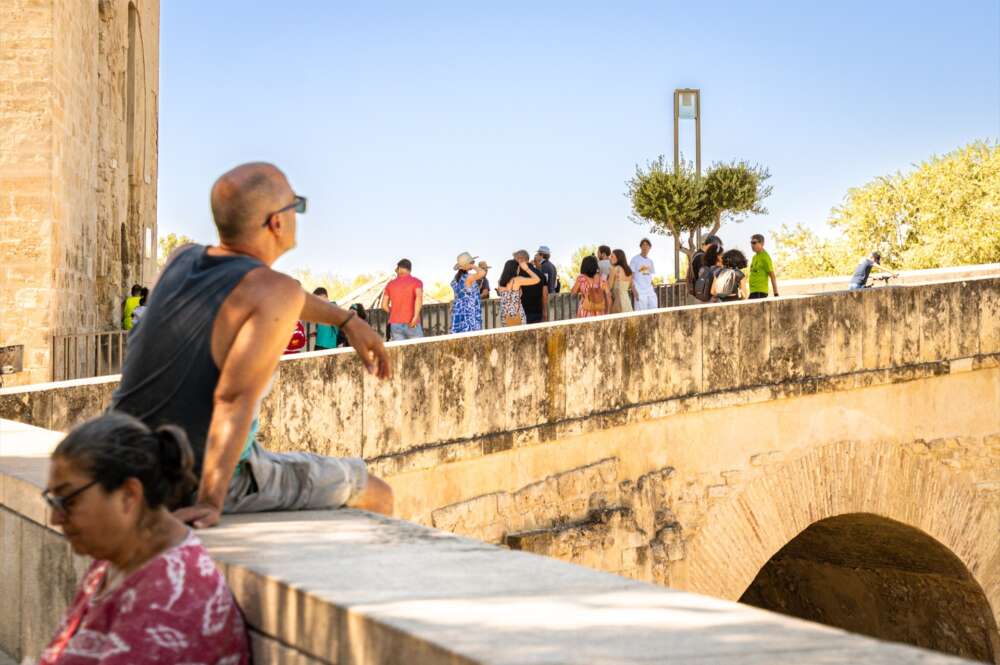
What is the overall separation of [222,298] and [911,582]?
1235 cm

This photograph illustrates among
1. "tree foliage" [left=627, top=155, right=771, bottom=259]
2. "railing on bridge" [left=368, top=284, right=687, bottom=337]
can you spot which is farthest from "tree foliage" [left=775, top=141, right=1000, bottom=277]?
"railing on bridge" [left=368, top=284, right=687, bottom=337]

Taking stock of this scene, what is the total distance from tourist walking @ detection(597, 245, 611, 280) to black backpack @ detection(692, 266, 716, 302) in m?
1.05

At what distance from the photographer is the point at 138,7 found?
21.4m

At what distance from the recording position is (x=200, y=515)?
322 centimetres

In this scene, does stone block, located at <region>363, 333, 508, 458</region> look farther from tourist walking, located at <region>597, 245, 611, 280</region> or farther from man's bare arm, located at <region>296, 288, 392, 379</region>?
tourist walking, located at <region>597, 245, 611, 280</region>

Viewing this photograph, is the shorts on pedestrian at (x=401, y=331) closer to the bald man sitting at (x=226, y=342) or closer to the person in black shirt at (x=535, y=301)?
the person in black shirt at (x=535, y=301)

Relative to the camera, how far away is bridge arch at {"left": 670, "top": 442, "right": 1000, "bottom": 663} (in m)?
11.3

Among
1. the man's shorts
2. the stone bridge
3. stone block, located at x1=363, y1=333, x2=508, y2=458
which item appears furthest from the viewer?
the stone bridge

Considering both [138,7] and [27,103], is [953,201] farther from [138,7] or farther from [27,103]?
[27,103]

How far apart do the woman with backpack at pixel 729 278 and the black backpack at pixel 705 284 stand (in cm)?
21

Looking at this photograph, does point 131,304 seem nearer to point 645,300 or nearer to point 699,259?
point 645,300

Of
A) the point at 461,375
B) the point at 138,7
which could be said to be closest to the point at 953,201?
the point at 138,7

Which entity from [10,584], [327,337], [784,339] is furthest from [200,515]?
[327,337]

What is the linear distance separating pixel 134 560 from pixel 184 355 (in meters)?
0.75
